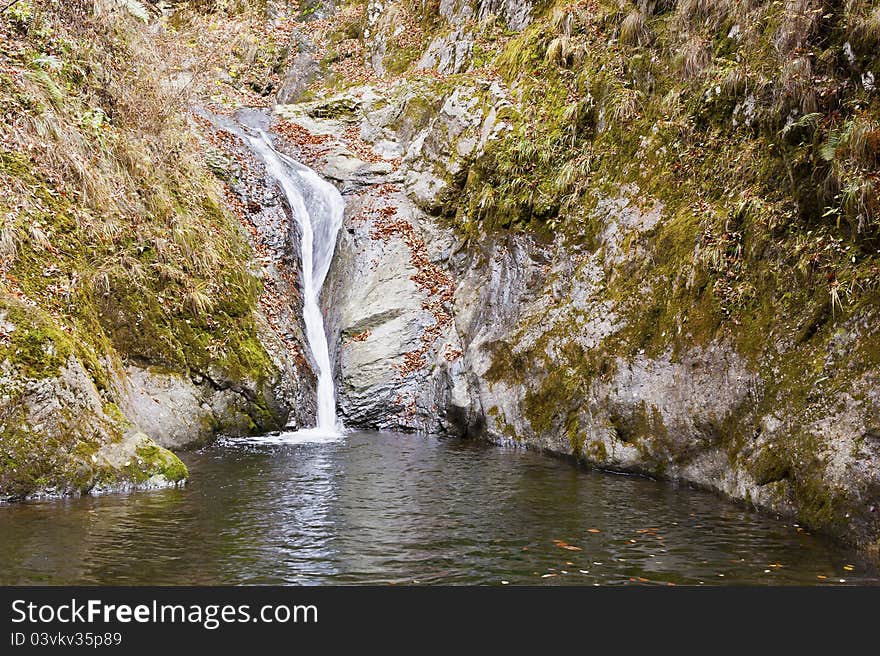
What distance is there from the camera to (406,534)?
555 centimetres

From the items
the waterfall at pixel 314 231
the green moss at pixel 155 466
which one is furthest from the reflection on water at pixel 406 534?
the waterfall at pixel 314 231

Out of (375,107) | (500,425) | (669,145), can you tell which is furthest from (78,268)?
(375,107)

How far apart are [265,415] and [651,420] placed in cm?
653

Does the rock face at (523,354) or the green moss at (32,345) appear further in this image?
the green moss at (32,345)

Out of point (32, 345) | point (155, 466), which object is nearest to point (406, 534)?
point (155, 466)

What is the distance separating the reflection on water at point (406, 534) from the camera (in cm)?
451

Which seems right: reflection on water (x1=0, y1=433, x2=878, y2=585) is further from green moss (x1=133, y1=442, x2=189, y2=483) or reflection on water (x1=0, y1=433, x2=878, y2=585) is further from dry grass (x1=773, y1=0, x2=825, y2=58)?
dry grass (x1=773, y1=0, x2=825, y2=58)

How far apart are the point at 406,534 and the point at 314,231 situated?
10459 millimetres

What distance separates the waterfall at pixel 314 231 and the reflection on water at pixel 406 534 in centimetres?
456

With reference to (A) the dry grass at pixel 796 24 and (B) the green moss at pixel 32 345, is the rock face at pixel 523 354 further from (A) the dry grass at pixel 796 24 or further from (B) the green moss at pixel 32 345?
(B) the green moss at pixel 32 345

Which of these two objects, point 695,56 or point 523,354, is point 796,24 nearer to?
point 695,56

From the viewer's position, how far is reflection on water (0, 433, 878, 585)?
451cm

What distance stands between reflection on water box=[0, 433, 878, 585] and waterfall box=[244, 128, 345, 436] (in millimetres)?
4560

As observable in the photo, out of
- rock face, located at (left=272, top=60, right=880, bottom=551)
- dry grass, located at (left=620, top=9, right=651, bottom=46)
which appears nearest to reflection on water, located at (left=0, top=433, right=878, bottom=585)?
rock face, located at (left=272, top=60, right=880, bottom=551)
